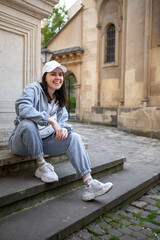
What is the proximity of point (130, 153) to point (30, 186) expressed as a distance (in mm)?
3728

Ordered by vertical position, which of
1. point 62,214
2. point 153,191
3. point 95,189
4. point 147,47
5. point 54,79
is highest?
point 147,47

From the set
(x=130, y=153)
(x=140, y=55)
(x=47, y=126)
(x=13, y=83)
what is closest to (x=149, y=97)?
(x=140, y=55)

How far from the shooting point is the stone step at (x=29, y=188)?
2033 mm

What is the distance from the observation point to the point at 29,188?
218 cm

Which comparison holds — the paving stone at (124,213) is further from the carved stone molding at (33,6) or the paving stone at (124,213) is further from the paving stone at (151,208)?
the carved stone molding at (33,6)

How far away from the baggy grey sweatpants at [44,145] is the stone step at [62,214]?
1.16ft

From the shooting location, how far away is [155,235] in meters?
2.10

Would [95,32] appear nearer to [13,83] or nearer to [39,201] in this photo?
[13,83]

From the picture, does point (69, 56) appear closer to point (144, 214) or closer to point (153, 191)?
point (153, 191)

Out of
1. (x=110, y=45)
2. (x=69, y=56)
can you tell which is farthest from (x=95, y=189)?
(x=69, y=56)

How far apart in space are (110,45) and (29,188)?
1142 centimetres

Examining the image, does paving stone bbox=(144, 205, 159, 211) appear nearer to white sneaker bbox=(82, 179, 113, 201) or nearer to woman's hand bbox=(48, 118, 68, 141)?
white sneaker bbox=(82, 179, 113, 201)

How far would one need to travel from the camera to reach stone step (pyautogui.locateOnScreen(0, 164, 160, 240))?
1.79 metres

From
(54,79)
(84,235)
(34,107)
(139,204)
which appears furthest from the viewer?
(139,204)
